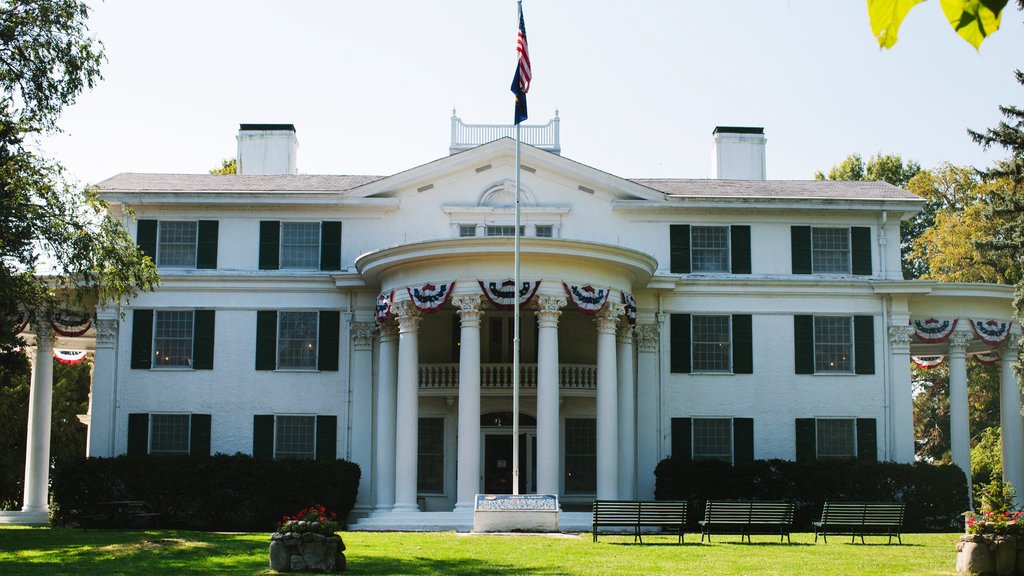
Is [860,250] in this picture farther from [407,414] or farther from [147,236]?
[147,236]

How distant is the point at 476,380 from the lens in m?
30.8

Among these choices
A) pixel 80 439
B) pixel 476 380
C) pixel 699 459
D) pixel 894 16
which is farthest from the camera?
pixel 80 439

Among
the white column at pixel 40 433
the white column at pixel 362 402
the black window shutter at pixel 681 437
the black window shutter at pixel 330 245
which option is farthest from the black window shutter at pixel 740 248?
the white column at pixel 40 433

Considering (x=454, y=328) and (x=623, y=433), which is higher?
(x=454, y=328)

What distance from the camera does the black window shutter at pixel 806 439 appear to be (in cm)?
3488

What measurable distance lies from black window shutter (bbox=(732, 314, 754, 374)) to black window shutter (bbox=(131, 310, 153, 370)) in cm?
1703

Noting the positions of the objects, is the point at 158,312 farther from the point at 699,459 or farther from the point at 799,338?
the point at 799,338

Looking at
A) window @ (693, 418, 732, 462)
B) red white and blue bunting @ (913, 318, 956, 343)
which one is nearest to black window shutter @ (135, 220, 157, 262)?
window @ (693, 418, 732, 462)

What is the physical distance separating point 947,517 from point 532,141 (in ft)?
54.2

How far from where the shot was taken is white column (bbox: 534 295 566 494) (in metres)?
30.2

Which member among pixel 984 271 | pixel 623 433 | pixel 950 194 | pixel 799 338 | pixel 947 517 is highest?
pixel 950 194

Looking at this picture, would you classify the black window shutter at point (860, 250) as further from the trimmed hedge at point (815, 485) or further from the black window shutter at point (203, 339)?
the black window shutter at point (203, 339)

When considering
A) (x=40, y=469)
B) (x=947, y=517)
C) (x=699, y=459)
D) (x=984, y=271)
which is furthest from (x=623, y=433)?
(x=984, y=271)

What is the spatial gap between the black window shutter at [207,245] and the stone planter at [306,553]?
706 inches
